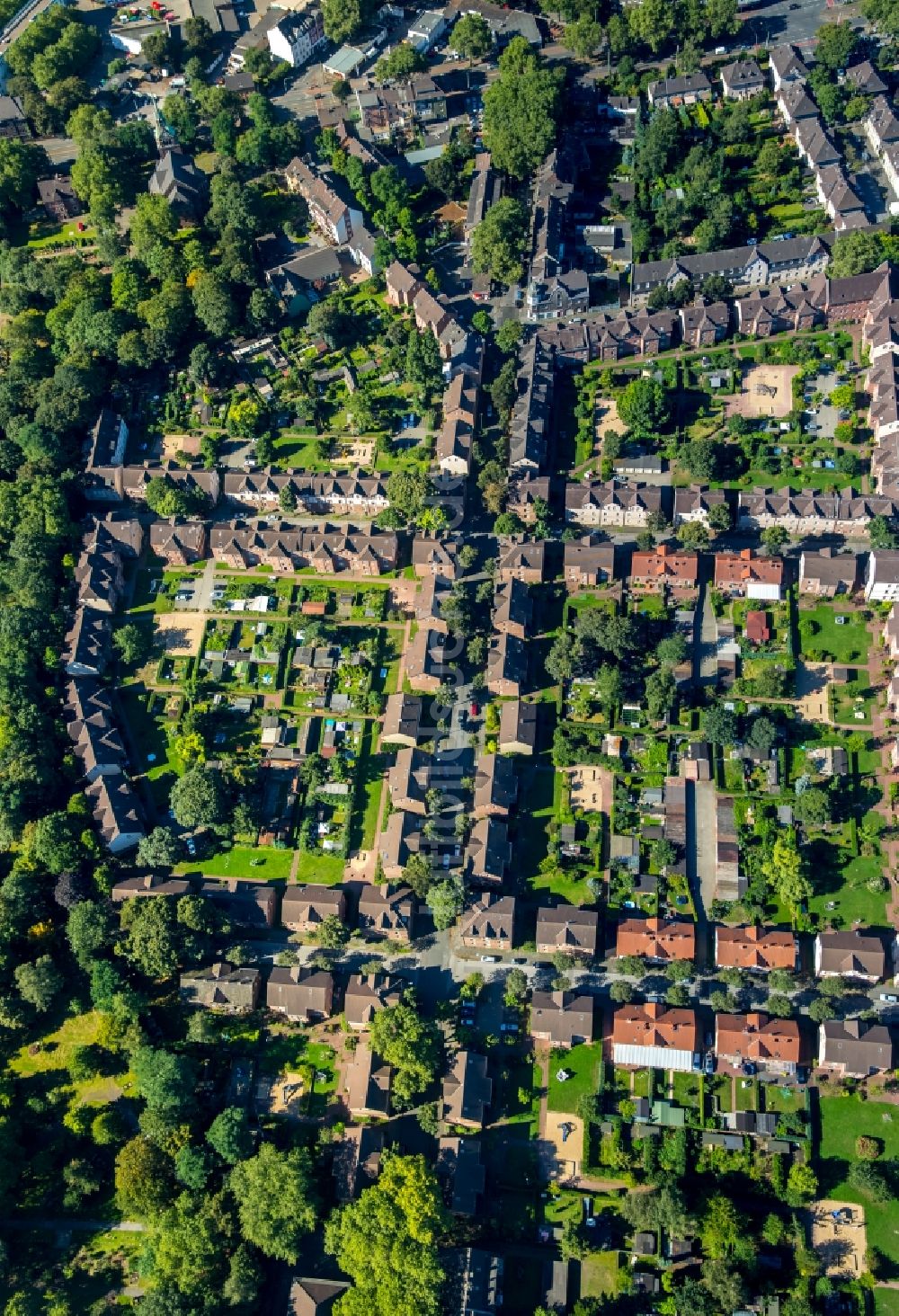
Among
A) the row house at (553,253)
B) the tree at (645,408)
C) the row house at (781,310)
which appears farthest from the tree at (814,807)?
the row house at (553,253)

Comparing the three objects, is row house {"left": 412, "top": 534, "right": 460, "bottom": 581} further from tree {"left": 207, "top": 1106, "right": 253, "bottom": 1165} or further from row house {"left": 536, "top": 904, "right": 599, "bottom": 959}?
tree {"left": 207, "top": 1106, "right": 253, "bottom": 1165}

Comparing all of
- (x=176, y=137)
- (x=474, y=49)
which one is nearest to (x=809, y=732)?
(x=474, y=49)

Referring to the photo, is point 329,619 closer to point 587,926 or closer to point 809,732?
point 587,926

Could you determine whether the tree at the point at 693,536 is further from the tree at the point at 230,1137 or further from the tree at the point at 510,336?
the tree at the point at 230,1137

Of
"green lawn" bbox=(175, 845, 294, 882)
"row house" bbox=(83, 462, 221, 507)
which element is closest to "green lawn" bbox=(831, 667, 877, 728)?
"green lawn" bbox=(175, 845, 294, 882)

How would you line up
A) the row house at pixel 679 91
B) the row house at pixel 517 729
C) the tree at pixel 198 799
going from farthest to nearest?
the row house at pixel 679 91 < the row house at pixel 517 729 < the tree at pixel 198 799

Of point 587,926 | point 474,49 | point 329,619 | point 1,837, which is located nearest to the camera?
point 587,926
